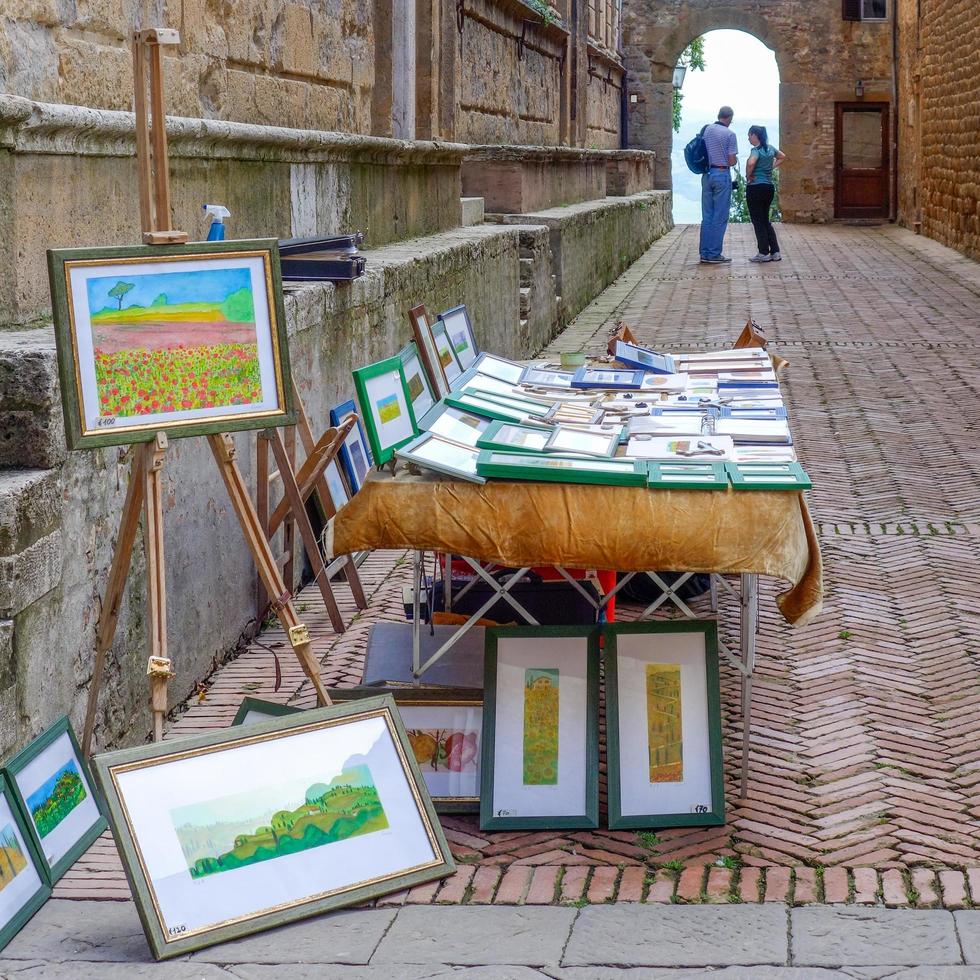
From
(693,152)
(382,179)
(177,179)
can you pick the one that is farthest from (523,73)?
(177,179)

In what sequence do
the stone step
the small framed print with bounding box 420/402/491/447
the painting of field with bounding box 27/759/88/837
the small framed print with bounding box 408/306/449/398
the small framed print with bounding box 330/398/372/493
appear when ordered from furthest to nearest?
the small framed print with bounding box 330/398/372/493, the small framed print with bounding box 408/306/449/398, the small framed print with bounding box 420/402/491/447, the stone step, the painting of field with bounding box 27/759/88/837

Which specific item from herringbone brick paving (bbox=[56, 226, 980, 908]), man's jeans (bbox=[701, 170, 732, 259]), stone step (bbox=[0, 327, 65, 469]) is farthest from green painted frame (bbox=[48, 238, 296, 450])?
man's jeans (bbox=[701, 170, 732, 259])

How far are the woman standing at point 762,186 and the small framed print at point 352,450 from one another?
13976mm

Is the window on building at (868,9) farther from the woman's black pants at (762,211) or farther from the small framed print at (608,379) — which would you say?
the small framed print at (608,379)

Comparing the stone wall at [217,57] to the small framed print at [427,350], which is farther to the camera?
the small framed print at [427,350]

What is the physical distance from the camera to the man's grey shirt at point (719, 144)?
19.1 m

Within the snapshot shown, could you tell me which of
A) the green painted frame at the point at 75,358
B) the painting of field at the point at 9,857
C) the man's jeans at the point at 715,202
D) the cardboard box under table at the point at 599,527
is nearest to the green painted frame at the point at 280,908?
the painting of field at the point at 9,857

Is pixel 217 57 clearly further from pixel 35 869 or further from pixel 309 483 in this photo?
pixel 35 869

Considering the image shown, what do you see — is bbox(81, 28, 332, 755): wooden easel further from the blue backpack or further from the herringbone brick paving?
the blue backpack

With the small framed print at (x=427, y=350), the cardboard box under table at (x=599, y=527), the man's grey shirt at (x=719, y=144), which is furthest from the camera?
the man's grey shirt at (x=719, y=144)

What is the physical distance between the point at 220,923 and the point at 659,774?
121cm

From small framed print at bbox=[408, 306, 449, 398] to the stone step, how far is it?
79.6 inches

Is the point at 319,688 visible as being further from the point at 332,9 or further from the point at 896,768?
the point at 332,9

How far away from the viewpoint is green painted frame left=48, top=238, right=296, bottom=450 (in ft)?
11.2
